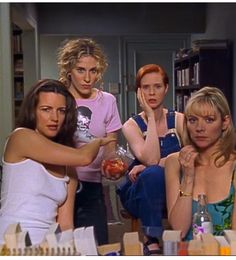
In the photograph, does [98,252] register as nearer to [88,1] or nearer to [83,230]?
[83,230]

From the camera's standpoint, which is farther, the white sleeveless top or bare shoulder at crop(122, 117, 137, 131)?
bare shoulder at crop(122, 117, 137, 131)

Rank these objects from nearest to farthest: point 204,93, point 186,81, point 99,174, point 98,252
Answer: point 98,252, point 204,93, point 99,174, point 186,81

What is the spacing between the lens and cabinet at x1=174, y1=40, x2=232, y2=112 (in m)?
1.25

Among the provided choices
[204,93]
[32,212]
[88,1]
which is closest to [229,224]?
[204,93]

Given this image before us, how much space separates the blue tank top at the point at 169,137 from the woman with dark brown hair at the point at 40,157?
269 millimetres

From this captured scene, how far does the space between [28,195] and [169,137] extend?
41cm

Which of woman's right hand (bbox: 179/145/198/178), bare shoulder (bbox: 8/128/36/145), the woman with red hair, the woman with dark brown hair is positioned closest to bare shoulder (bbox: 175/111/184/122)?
the woman with red hair

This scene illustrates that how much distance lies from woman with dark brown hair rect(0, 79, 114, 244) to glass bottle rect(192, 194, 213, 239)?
0.77 feet

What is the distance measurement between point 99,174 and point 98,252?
49 centimetres

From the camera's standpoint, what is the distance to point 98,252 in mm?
686

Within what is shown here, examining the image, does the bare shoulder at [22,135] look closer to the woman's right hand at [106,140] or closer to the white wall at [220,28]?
the woman's right hand at [106,140]

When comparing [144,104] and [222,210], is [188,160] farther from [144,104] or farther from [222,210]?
[144,104]

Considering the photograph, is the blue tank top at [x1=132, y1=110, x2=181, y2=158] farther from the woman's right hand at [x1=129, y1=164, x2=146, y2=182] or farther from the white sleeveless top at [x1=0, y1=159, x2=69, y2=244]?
the white sleeveless top at [x1=0, y1=159, x2=69, y2=244]

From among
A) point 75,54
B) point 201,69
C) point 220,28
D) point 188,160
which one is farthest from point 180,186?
point 201,69
